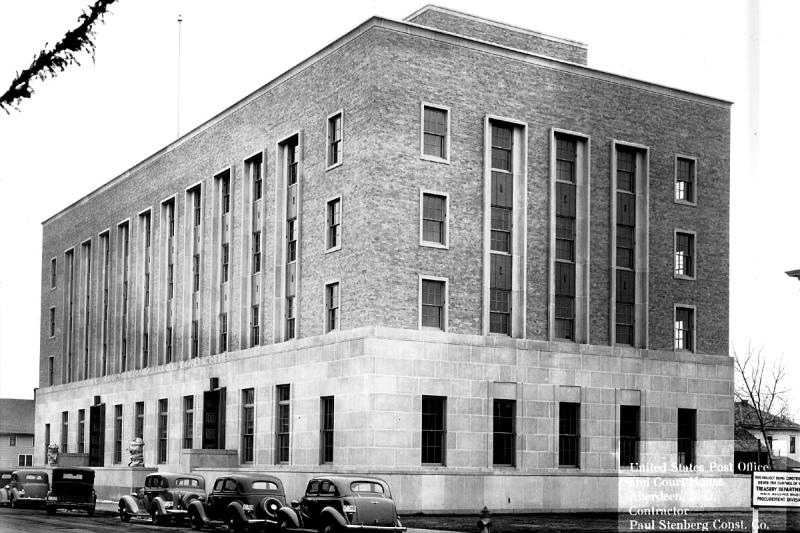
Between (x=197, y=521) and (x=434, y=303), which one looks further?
(x=434, y=303)

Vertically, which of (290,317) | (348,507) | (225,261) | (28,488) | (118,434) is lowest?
(28,488)

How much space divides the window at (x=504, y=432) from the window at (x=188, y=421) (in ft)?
60.5

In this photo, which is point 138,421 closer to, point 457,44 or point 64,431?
point 64,431

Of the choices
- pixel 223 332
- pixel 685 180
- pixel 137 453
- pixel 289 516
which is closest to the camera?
pixel 289 516

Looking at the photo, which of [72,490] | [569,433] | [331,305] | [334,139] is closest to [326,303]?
A: [331,305]

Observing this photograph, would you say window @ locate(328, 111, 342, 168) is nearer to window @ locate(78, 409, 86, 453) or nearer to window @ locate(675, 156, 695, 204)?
window @ locate(675, 156, 695, 204)

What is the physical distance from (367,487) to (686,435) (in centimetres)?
2318

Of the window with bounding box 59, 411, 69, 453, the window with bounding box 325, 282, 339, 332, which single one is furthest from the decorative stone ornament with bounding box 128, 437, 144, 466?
the window with bounding box 59, 411, 69, 453

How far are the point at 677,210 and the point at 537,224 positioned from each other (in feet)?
25.8

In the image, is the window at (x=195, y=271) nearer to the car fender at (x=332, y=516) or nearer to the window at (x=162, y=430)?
the window at (x=162, y=430)

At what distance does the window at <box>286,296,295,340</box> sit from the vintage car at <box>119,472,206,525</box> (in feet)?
33.2

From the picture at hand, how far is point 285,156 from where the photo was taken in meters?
50.8

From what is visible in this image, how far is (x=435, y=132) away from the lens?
150ft

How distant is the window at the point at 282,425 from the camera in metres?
48.8
